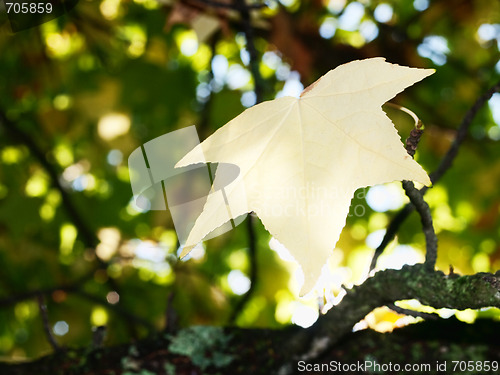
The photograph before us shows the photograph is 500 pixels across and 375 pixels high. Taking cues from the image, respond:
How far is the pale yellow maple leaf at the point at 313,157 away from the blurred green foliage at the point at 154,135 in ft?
3.58

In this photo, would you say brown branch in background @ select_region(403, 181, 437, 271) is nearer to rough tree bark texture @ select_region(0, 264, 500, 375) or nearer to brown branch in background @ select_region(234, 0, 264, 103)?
rough tree bark texture @ select_region(0, 264, 500, 375)

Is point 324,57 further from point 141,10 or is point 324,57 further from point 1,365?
point 1,365

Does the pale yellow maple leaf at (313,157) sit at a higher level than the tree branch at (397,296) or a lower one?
higher

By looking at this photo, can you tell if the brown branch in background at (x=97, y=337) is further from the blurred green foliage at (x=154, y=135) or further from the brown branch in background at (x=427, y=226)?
the blurred green foliage at (x=154, y=135)

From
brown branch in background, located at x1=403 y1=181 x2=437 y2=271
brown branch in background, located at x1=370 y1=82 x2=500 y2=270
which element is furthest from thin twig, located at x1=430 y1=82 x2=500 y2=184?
brown branch in background, located at x1=403 y1=181 x2=437 y2=271

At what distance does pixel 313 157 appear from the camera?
0.51 m

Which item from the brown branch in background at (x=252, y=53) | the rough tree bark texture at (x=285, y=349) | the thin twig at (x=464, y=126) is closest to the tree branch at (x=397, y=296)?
→ the rough tree bark texture at (x=285, y=349)

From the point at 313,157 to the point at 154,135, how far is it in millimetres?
1562

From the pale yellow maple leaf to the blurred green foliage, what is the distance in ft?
3.58

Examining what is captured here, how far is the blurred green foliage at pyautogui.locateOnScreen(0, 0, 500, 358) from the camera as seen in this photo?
1.82 m

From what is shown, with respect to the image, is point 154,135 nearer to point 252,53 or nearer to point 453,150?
point 252,53

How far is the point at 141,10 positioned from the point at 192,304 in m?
1.34

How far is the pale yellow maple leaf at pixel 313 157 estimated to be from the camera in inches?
17.6

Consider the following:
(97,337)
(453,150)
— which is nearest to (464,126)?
(453,150)
